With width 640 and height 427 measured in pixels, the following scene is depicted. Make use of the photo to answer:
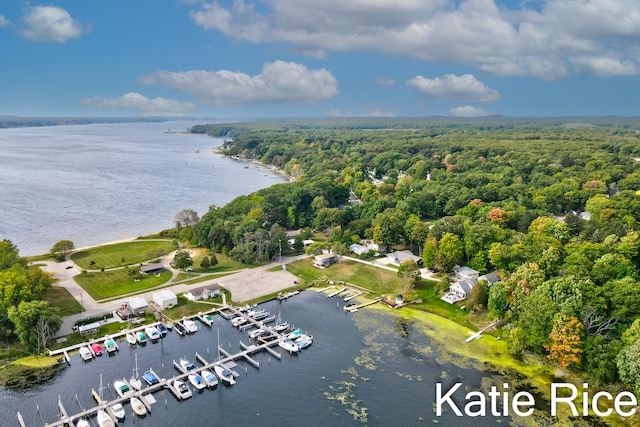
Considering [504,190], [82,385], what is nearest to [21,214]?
[82,385]

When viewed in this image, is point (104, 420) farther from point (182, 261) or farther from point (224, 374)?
point (182, 261)

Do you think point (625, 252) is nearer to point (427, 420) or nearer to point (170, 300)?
point (427, 420)

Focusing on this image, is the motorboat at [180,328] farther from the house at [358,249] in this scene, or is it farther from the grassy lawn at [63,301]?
the house at [358,249]

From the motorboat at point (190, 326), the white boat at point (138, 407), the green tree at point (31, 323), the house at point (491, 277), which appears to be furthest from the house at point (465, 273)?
the green tree at point (31, 323)

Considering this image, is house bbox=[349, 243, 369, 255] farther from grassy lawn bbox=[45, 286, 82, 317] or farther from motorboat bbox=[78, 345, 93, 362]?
motorboat bbox=[78, 345, 93, 362]

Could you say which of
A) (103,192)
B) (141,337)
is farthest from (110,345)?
(103,192)

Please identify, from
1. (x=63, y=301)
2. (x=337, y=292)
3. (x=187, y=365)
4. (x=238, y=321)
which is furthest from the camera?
(x=337, y=292)
